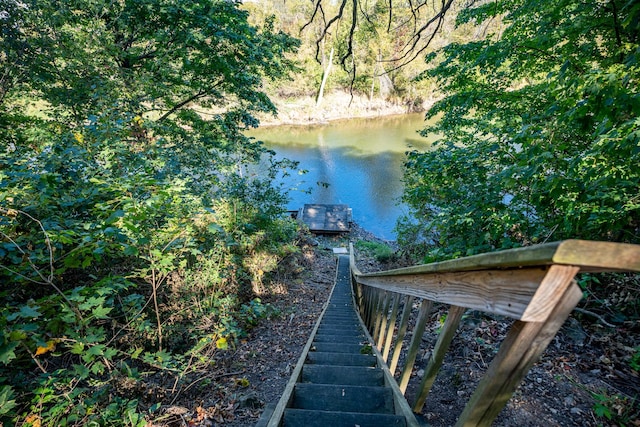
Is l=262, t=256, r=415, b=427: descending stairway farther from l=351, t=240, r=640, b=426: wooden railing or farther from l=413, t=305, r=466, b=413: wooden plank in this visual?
l=351, t=240, r=640, b=426: wooden railing

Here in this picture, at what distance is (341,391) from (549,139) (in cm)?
359

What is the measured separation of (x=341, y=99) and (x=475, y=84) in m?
39.3

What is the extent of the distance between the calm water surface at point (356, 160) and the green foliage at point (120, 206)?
33.7 feet

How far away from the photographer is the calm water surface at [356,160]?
23734 millimetres

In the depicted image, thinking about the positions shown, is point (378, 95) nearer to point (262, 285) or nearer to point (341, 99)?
point (341, 99)

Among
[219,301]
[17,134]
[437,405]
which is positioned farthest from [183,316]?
[17,134]

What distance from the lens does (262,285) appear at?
21.3 ft

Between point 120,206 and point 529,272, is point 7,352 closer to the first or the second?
point 120,206

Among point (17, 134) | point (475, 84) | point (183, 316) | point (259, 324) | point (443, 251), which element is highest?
point (475, 84)

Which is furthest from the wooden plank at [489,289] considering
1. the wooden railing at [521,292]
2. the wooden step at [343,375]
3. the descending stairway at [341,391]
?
the wooden step at [343,375]

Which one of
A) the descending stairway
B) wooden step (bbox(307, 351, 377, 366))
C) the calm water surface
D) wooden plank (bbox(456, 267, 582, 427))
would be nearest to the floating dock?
the calm water surface

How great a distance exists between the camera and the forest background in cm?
228

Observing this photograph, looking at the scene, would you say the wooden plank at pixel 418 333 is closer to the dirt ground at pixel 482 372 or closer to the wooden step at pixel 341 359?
the dirt ground at pixel 482 372

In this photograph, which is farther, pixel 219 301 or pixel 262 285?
pixel 262 285
